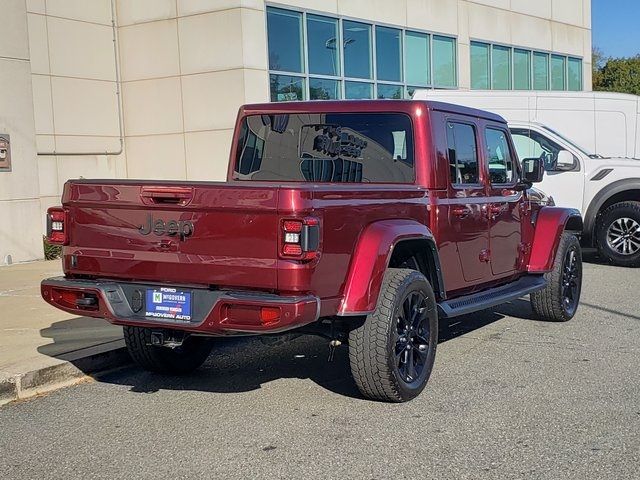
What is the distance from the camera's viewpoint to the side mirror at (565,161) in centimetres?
1092

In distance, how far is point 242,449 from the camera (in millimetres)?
4441

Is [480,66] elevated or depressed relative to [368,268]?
elevated

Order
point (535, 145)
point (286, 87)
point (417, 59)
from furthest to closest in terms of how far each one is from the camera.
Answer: point (417, 59), point (286, 87), point (535, 145)

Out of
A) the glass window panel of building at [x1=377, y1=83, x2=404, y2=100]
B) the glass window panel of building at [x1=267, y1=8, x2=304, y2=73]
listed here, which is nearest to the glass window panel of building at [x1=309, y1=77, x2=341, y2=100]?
the glass window panel of building at [x1=267, y1=8, x2=304, y2=73]

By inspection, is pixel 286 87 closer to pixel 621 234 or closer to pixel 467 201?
pixel 621 234

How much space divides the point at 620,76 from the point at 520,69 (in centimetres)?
2327

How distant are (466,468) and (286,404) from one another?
5.07 ft

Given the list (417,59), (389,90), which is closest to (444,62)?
(417,59)

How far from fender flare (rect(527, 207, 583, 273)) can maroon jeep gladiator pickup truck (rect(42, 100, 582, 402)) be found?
0.62m

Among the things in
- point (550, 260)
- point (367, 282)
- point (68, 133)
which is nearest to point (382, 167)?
point (367, 282)

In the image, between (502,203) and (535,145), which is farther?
(535,145)

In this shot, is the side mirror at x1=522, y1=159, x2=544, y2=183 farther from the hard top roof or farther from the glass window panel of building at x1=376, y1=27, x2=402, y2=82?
the glass window panel of building at x1=376, y1=27, x2=402, y2=82

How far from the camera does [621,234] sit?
11797mm

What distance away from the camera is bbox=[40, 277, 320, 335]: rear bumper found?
14.4ft
